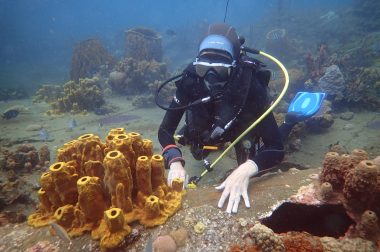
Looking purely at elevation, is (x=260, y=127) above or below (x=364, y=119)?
above

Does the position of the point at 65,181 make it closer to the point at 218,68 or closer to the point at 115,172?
the point at 115,172

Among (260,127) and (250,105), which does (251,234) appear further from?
(250,105)

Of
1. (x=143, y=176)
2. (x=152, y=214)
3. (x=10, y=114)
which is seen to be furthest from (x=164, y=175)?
(x=10, y=114)

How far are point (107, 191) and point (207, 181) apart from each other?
11.3ft

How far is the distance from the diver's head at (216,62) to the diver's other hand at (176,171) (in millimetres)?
1017

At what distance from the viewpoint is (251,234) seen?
2.19 metres

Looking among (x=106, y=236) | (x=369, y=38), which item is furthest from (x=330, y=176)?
(x=369, y=38)

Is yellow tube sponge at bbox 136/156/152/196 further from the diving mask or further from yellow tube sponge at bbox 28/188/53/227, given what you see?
the diving mask

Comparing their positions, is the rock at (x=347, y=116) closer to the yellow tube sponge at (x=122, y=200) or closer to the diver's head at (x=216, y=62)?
the diver's head at (x=216, y=62)

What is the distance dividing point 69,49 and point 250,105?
119ft

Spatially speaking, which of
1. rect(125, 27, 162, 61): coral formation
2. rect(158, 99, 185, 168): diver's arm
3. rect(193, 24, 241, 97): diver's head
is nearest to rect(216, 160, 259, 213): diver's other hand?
rect(158, 99, 185, 168): diver's arm

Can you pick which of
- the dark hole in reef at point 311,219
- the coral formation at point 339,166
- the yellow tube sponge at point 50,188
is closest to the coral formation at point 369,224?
the dark hole in reef at point 311,219

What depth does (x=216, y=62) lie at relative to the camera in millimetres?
3521

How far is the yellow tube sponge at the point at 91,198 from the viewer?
222cm
